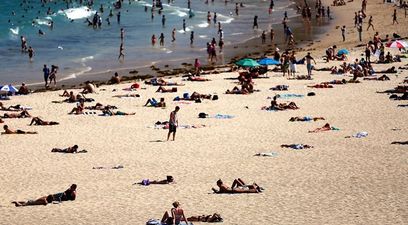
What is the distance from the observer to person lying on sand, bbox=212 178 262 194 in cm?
1545

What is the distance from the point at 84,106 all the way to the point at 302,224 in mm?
16078

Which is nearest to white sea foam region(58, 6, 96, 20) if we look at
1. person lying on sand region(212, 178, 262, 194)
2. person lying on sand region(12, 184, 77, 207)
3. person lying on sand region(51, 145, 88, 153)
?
person lying on sand region(51, 145, 88, 153)

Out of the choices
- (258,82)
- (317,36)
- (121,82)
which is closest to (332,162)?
(258,82)

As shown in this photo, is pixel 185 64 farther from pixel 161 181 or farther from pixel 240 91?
pixel 161 181

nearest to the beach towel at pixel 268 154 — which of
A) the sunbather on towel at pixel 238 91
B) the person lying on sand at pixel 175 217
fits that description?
the person lying on sand at pixel 175 217

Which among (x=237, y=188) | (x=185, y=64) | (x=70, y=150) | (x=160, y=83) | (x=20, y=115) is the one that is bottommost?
(x=185, y=64)

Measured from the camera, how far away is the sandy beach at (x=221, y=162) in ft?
46.7

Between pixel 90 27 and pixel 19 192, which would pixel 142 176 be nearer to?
pixel 19 192

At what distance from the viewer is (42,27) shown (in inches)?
2512

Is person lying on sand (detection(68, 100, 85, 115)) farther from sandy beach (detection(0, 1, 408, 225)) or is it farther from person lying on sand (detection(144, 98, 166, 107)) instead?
person lying on sand (detection(144, 98, 166, 107))

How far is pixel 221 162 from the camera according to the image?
18.7 metres

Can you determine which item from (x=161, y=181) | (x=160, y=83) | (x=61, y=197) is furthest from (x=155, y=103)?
(x=61, y=197)

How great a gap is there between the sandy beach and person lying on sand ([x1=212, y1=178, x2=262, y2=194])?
0.53 feet

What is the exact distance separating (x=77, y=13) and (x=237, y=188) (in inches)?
2403
